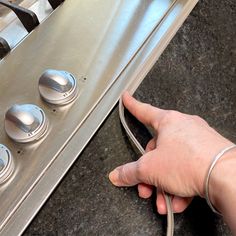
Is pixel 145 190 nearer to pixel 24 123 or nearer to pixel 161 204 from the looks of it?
pixel 161 204

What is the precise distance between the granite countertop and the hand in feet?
0.07

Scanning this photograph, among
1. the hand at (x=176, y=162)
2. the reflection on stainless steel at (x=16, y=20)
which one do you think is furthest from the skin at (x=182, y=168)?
the reflection on stainless steel at (x=16, y=20)

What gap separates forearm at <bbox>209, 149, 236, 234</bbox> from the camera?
43cm

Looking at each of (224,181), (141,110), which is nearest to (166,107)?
(141,110)

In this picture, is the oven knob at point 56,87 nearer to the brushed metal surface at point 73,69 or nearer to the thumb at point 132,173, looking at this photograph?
the brushed metal surface at point 73,69

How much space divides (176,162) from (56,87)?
0.60 feet

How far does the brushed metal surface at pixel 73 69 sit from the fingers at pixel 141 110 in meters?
0.02

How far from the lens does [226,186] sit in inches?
17.1

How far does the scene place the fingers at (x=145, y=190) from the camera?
488 mm

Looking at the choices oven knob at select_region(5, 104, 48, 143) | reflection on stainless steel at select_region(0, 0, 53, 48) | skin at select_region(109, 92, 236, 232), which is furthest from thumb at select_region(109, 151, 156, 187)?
reflection on stainless steel at select_region(0, 0, 53, 48)

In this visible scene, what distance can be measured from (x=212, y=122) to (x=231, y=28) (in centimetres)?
18

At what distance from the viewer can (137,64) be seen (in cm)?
55

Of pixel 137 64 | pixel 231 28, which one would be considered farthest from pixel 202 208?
pixel 231 28

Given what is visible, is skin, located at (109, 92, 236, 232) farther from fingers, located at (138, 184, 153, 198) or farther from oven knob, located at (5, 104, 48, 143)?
oven knob, located at (5, 104, 48, 143)
